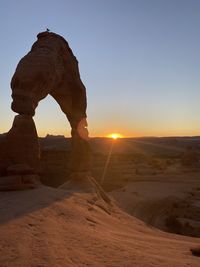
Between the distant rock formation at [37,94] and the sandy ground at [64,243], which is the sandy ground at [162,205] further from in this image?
the sandy ground at [64,243]

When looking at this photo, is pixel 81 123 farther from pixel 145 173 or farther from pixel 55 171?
pixel 145 173

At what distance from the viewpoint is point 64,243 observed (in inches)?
223

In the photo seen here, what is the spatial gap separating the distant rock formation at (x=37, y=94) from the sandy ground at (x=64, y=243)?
2.81 meters

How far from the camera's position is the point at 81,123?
1600cm

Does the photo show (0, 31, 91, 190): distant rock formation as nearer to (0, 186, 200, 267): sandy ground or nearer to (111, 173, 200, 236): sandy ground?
(0, 186, 200, 267): sandy ground

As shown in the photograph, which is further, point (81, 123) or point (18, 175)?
point (81, 123)

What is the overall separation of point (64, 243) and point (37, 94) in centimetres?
740

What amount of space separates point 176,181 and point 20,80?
20.4 metres

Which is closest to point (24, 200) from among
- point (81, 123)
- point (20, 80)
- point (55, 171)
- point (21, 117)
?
point (21, 117)

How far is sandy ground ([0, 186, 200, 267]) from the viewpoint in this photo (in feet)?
16.1

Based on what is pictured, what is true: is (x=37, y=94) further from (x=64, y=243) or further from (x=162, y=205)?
(x=162, y=205)

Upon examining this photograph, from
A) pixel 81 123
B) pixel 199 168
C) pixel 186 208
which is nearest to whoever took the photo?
pixel 81 123

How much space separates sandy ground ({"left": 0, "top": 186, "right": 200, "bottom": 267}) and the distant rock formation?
9.23 feet

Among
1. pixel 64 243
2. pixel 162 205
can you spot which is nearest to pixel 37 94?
pixel 64 243
